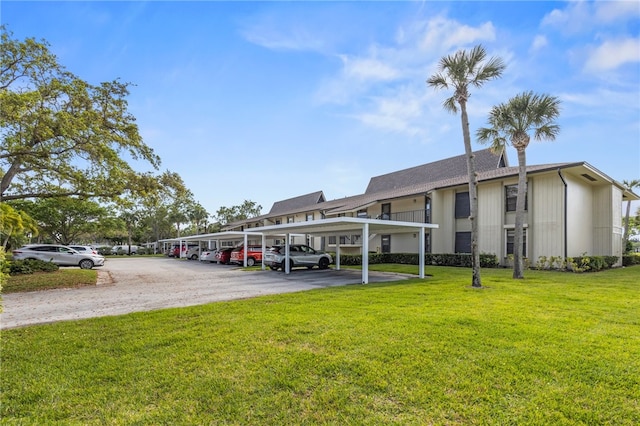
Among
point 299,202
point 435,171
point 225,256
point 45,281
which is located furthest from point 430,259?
point 299,202

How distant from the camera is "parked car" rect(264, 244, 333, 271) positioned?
749 inches

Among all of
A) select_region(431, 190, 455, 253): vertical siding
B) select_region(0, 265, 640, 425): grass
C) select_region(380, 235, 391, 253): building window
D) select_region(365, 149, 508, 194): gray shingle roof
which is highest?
select_region(365, 149, 508, 194): gray shingle roof

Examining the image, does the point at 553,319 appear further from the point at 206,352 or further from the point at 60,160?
the point at 60,160

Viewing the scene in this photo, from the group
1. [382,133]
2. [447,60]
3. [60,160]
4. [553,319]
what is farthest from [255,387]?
[382,133]

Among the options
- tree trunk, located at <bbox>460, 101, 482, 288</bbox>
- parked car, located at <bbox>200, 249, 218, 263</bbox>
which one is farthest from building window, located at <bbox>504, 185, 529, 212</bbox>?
parked car, located at <bbox>200, 249, 218, 263</bbox>

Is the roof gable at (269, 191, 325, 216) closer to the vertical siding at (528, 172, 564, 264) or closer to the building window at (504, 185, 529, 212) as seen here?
the building window at (504, 185, 529, 212)

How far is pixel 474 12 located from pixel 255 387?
A: 11420mm

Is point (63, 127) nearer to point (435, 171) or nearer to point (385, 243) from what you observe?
point (385, 243)

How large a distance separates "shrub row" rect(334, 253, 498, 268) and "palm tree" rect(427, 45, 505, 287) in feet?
28.2

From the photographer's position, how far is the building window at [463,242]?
22234 millimetres

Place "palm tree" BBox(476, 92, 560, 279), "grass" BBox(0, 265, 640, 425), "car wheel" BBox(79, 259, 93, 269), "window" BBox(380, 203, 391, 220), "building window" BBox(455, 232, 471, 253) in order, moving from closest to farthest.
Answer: "grass" BBox(0, 265, 640, 425)
"palm tree" BBox(476, 92, 560, 279)
"car wheel" BBox(79, 259, 93, 269)
"building window" BBox(455, 232, 471, 253)
"window" BBox(380, 203, 391, 220)

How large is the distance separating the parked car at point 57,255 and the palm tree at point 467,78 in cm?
2245

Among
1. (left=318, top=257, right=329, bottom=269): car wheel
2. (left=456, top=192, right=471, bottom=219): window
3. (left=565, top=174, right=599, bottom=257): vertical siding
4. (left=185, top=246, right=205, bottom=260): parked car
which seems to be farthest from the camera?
(left=185, top=246, right=205, bottom=260): parked car

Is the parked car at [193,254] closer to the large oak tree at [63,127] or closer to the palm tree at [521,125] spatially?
the large oak tree at [63,127]
